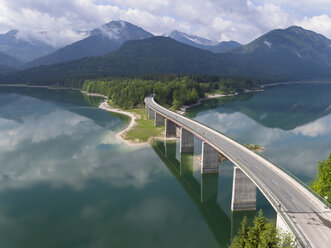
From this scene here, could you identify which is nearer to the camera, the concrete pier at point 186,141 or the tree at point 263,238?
the tree at point 263,238

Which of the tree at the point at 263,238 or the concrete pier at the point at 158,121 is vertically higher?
the concrete pier at the point at 158,121

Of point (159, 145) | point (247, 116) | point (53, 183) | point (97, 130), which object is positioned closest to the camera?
point (53, 183)

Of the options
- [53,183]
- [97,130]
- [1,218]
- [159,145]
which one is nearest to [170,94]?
[97,130]

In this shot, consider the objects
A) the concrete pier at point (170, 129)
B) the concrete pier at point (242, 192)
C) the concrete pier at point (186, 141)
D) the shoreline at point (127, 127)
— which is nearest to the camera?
the concrete pier at point (242, 192)

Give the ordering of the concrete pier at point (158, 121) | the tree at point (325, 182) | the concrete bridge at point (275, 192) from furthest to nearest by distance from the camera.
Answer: the concrete pier at point (158, 121) → the tree at point (325, 182) → the concrete bridge at point (275, 192)

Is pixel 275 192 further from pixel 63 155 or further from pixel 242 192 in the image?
pixel 63 155

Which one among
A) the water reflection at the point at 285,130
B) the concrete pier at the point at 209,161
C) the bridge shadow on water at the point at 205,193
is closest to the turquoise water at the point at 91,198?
the bridge shadow on water at the point at 205,193

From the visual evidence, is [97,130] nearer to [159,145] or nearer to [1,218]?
[159,145]

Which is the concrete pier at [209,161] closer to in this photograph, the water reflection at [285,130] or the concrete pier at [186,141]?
the concrete pier at [186,141]
